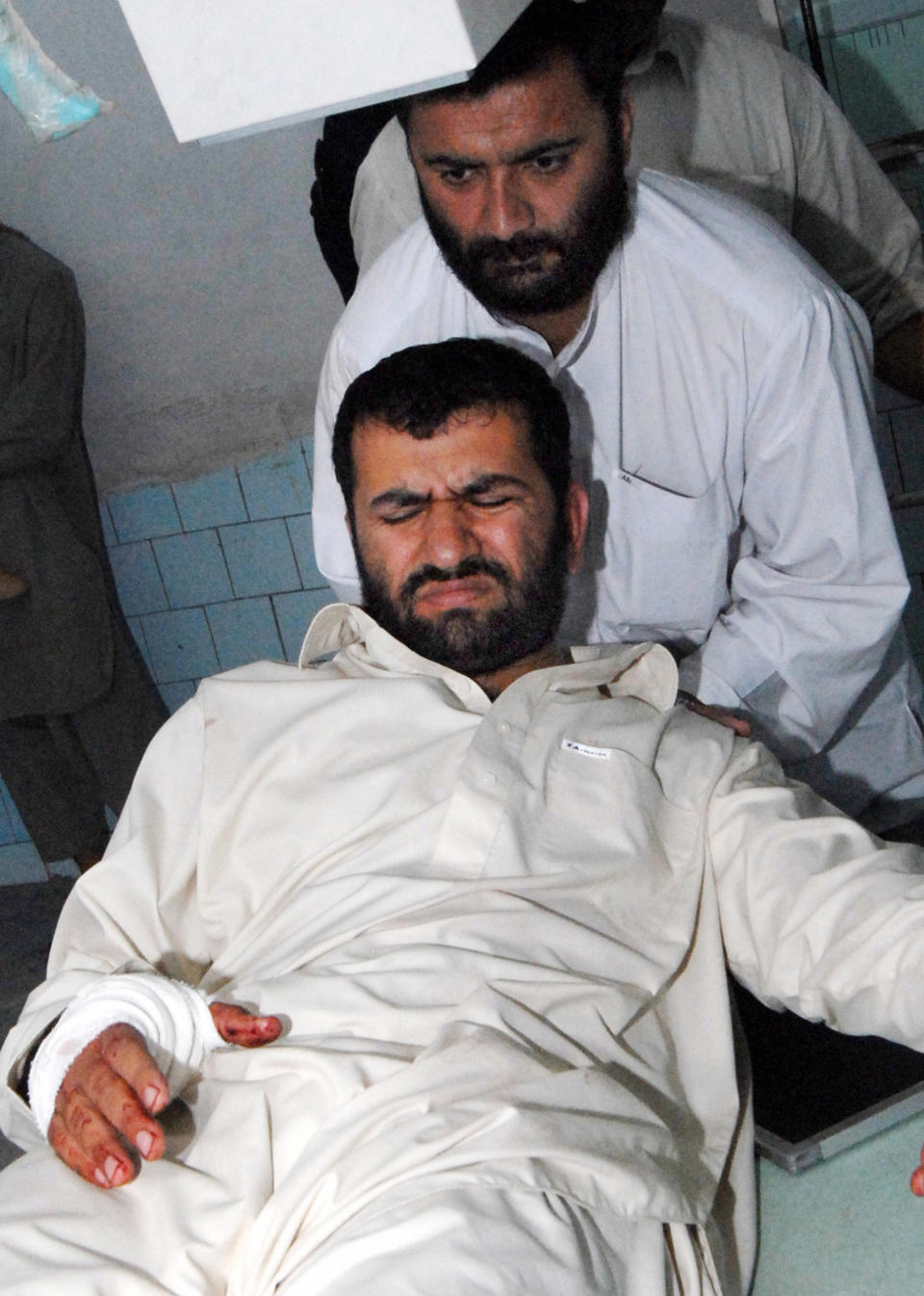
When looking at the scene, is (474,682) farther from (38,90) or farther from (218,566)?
(38,90)

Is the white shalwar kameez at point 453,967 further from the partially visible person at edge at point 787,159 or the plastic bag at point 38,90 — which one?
the plastic bag at point 38,90

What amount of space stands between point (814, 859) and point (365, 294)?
1.12 m

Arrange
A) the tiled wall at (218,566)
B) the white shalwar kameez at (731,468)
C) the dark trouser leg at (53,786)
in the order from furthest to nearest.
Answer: the dark trouser leg at (53,786)
the tiled wall at (218,566)
the white shalwar kameez at (731,468)

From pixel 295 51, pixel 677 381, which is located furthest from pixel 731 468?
pixel 295 51

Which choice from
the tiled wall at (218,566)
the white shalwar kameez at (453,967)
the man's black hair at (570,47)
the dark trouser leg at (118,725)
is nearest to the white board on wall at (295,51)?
the white shalwar kameez at (453,967)

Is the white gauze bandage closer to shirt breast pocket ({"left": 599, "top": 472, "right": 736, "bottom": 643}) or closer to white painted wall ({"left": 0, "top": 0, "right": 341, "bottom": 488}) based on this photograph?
shirt breast pocket ({"left": 599, "top": 472, "right": 736, "bottom": 643})

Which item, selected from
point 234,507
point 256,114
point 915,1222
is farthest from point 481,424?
point 234,507

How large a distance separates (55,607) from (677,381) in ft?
6.87

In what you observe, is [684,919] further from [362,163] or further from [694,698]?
[362,163]

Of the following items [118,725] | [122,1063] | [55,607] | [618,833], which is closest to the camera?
[122,1063]

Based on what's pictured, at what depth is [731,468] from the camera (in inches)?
79.0

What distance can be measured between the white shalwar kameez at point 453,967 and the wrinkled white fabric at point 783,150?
3.36ft

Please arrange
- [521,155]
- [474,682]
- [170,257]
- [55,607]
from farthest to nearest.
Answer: [55,607] → [170,257] → [521,155] → [474,682]

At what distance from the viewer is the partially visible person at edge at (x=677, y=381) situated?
1.84m
